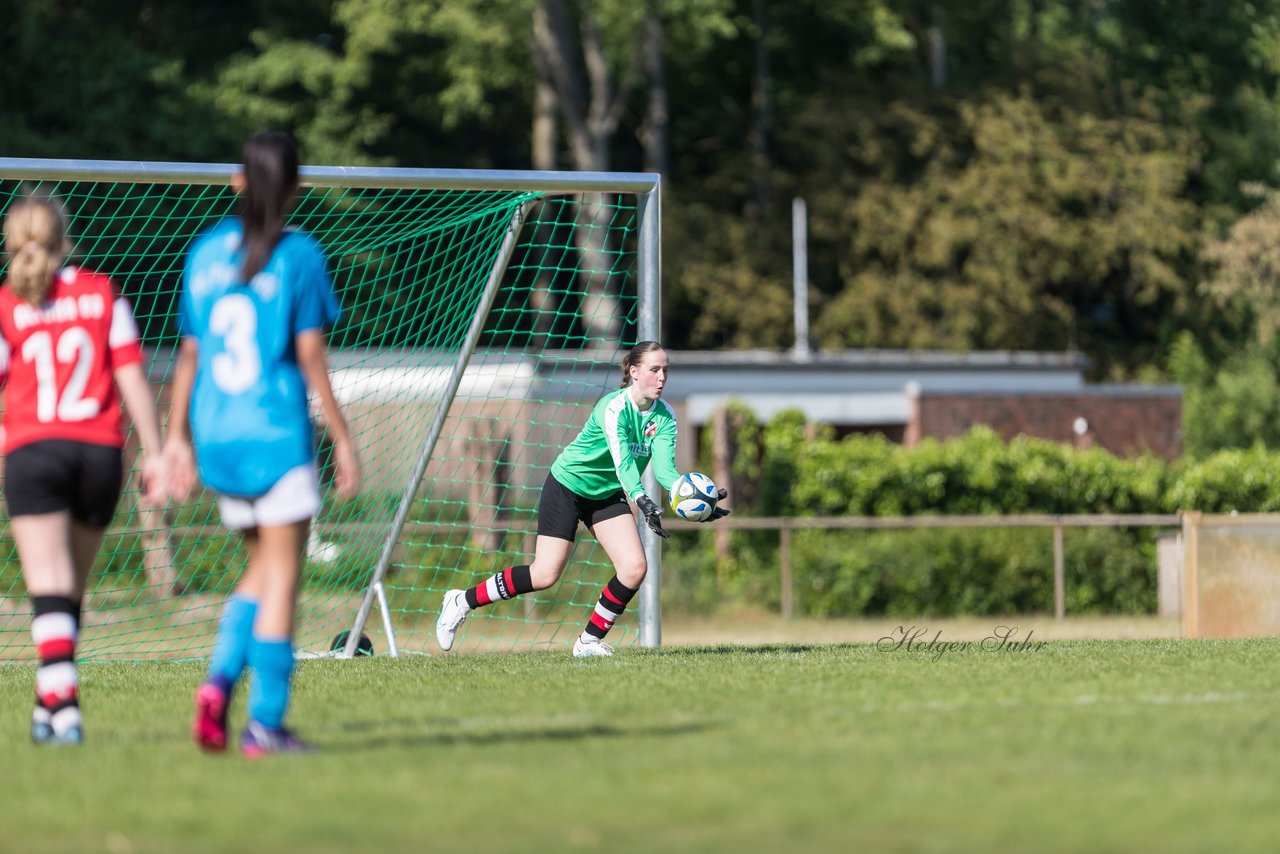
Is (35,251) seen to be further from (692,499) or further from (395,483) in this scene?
(395,483)

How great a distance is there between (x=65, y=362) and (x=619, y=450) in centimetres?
367

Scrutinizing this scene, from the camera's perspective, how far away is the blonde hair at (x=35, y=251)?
6387 millimetres

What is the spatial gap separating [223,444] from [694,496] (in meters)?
4.05

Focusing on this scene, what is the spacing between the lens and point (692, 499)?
31.6ft

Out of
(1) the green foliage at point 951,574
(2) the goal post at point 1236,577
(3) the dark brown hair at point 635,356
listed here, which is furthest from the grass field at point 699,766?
(1) the green foliage at point 951,574

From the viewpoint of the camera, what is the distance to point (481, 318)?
37.4ft

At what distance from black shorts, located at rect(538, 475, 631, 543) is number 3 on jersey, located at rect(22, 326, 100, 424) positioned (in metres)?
3.98

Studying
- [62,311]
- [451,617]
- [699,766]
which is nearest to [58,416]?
[62,311]

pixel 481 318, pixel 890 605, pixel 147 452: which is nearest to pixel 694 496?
pixel 481 318

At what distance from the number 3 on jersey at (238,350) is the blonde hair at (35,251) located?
2.67 ft

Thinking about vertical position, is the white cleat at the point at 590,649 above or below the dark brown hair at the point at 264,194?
below

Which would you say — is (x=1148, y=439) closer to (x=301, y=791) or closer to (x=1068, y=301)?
(x=1068, y=301)

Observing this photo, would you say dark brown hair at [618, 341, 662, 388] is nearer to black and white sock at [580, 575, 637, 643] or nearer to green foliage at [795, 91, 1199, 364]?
black and white sock at [580, 575, 637, 643]

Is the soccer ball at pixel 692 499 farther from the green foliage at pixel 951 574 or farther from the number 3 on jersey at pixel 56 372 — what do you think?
the green foliage at pixel 951 574
